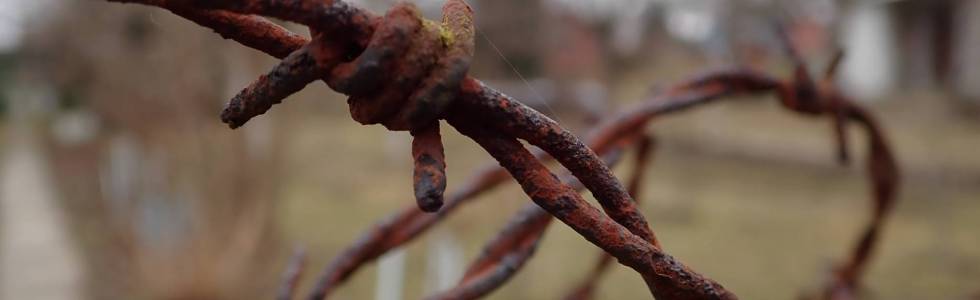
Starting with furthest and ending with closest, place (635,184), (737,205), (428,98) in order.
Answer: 1. (737,205)
2. (635,184)
3. (428,98)

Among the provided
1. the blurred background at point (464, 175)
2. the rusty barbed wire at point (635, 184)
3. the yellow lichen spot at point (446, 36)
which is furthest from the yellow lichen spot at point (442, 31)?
the blurred background at point (464, 175)

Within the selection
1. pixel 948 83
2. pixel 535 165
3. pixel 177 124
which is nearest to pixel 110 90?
pixel 177 124

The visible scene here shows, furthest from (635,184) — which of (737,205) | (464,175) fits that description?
(737,205)

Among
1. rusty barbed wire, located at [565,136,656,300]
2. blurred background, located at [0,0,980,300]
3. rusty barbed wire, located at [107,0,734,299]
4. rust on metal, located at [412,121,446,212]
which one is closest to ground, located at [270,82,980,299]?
blurred background, located at [0,0,980,300]

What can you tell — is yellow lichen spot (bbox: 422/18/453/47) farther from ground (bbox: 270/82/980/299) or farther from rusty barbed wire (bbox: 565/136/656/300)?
ground (bbox: 270/82/980/299)

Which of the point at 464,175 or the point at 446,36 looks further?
the point at 464,175

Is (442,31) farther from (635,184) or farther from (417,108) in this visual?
(635,184)

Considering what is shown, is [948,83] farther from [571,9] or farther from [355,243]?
[355,243]

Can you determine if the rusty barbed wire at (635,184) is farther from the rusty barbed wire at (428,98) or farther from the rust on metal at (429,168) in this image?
the rust on metal at (429,168)
